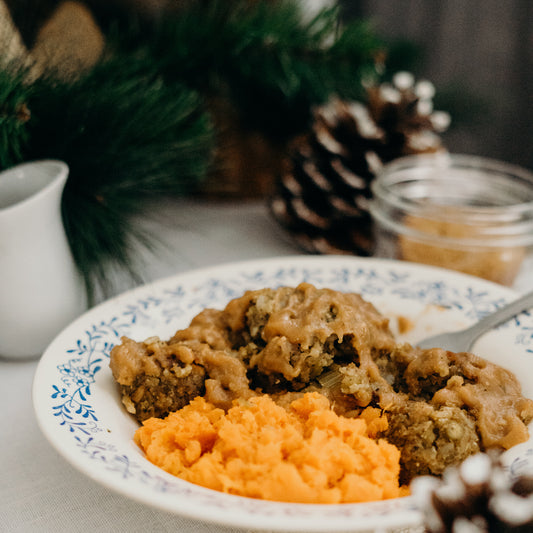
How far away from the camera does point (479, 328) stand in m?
1.09

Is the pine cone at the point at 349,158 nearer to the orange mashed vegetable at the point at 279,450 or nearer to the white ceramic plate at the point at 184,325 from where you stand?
the white ceramic plate at the point at 184,325

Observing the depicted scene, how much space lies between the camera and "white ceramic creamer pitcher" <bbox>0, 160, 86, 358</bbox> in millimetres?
1110

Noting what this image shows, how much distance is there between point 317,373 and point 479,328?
1.18 feet

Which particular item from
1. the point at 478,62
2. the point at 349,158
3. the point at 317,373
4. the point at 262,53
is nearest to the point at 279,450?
the point at 317,373

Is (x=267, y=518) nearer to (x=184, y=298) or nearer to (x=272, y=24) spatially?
(x=184, y=298)

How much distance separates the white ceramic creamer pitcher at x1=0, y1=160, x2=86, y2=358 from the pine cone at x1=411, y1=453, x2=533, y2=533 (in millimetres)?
831

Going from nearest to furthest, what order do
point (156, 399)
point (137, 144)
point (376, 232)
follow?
1. point (156, 399)
2. point (137, 144)
3. point (376, 232)

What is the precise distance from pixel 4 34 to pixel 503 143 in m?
1.90

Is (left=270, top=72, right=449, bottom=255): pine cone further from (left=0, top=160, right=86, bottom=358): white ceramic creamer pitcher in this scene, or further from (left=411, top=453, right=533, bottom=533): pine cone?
(left=411, top=453, right=533, bottom=533): pine cone

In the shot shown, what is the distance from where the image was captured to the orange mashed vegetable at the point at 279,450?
72 cm

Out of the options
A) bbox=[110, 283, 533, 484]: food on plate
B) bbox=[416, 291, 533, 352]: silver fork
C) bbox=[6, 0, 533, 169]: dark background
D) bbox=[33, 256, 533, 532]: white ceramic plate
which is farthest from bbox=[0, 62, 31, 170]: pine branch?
bbox=[6, 0, 533, 169]: dark background

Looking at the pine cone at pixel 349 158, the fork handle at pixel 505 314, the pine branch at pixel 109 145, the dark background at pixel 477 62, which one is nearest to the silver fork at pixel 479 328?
the fork handle at pixel 505 314

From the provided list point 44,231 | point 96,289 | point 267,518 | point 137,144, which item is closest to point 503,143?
point 137,144

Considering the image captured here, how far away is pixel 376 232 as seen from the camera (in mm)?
1547
